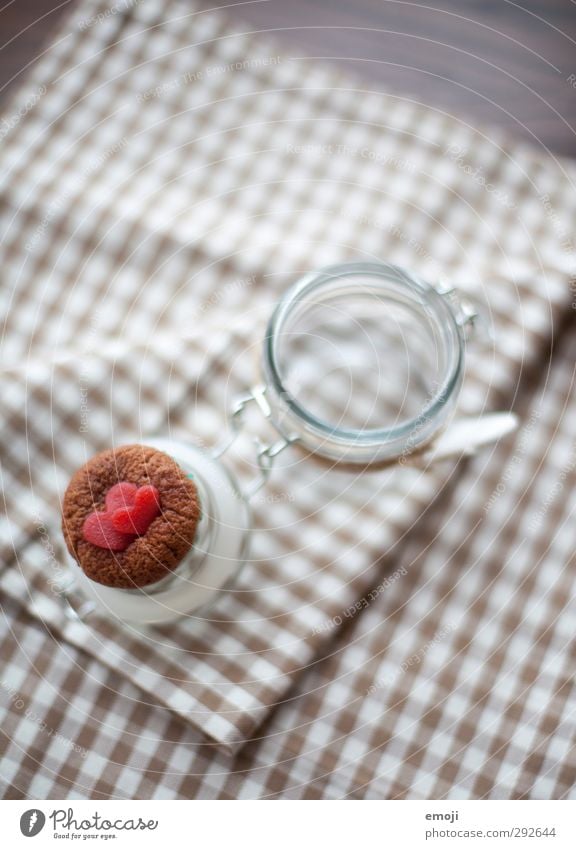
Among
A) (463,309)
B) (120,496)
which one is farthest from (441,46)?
(120,496)

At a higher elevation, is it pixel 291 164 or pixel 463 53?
pixel 463 53

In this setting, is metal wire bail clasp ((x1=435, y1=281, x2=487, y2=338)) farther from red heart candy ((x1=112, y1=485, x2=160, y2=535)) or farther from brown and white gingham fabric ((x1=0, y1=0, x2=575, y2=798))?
red heart candy ((x1=112, y1=485, x2=160, y2=535))

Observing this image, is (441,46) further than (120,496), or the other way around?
(441,46)

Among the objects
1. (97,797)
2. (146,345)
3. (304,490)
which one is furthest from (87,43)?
(97,797)

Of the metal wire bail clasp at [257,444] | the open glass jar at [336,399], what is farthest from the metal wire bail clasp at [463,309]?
the metal wire bail clasp at [257,444]

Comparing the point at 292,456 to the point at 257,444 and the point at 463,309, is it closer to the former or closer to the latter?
the point at 257,444

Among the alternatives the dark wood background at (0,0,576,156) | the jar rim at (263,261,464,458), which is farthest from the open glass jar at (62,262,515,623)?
the dark wood background at (0,0,576,156)

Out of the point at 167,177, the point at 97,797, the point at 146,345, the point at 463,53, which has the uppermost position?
the point at 463,53
